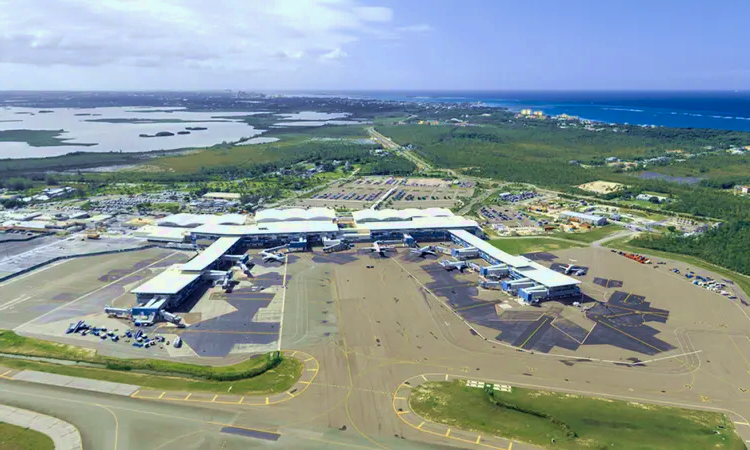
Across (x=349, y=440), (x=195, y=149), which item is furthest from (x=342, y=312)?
(x=195, y=149)

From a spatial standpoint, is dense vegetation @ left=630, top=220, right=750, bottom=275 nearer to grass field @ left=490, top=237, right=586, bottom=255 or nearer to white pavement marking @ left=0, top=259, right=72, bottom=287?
grass field @ left=490, top=237, right=586, bottom=255

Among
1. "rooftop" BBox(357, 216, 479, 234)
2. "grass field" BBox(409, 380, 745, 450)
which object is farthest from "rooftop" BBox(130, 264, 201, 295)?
"rooftop" BBox(357, 216, 479, 234)

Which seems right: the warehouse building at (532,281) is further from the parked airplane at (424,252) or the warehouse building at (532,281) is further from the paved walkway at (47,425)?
the paved walkway at (47,425)

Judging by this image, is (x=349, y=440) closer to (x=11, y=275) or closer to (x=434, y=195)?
(x=11, y=275)

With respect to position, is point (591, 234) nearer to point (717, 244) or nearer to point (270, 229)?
point (717, 244)

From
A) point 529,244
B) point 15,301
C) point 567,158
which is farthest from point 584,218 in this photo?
point 15,301
